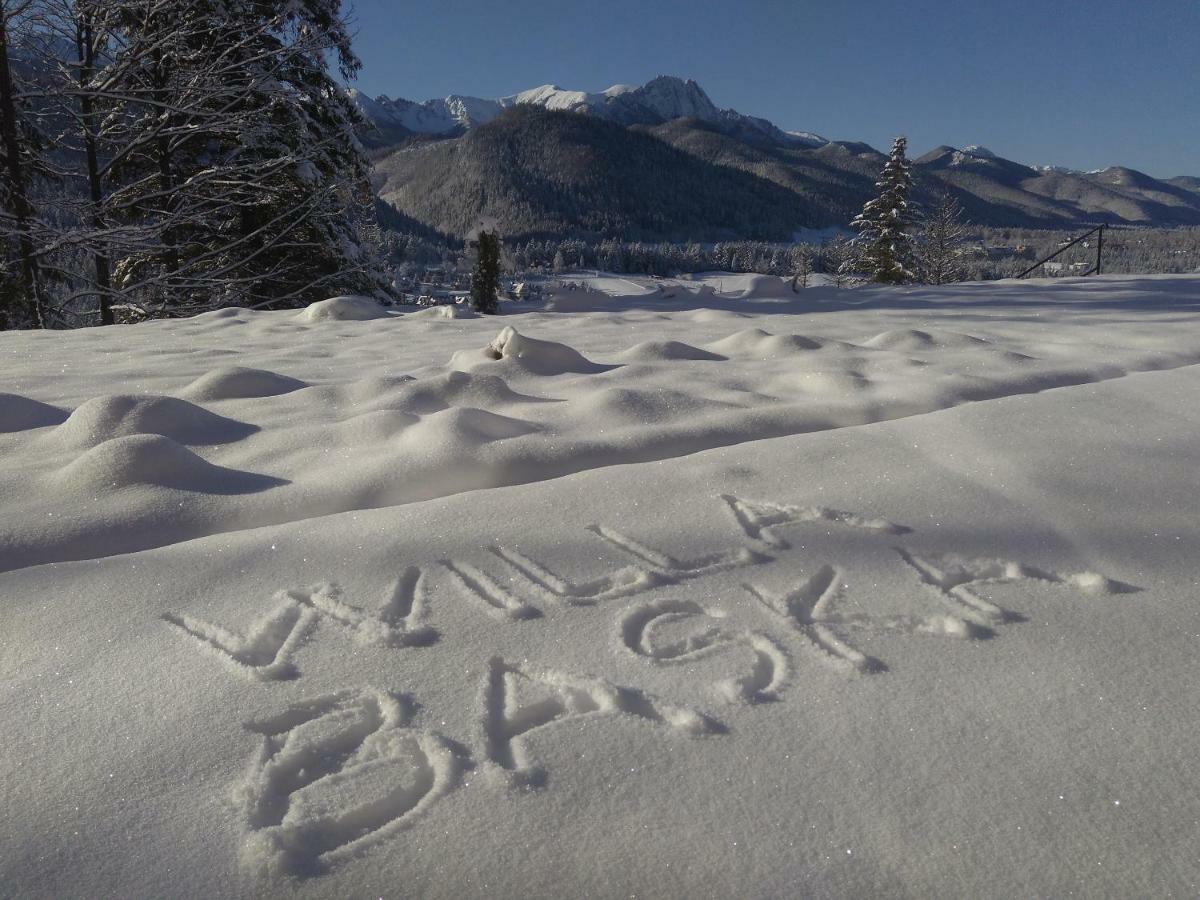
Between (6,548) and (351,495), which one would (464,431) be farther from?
(6,548)

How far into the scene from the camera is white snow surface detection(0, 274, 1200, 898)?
0.71 m

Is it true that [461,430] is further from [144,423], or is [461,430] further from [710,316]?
[710,316]

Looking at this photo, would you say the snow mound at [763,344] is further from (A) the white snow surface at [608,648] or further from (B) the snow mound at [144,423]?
(B) the snow mound at [144,423]

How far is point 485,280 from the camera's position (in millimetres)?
5887

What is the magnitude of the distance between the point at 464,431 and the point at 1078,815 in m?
1.38

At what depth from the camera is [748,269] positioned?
196 feet

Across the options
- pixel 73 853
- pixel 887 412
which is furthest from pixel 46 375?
pixel 887 412

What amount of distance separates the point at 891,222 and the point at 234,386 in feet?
79.1

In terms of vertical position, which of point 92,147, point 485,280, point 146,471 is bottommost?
point 146,471

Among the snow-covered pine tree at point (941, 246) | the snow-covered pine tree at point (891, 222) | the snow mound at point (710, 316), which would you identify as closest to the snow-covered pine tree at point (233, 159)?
the snow mound at point (710, 316)

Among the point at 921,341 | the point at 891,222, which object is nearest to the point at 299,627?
the point at 921,341

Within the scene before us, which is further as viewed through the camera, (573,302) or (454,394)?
(573,302)

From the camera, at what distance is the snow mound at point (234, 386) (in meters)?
2.31

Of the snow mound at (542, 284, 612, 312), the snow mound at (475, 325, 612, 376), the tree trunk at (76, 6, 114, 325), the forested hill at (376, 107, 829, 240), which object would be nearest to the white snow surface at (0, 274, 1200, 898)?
the snow mound at (475, 325, 612, 376)
